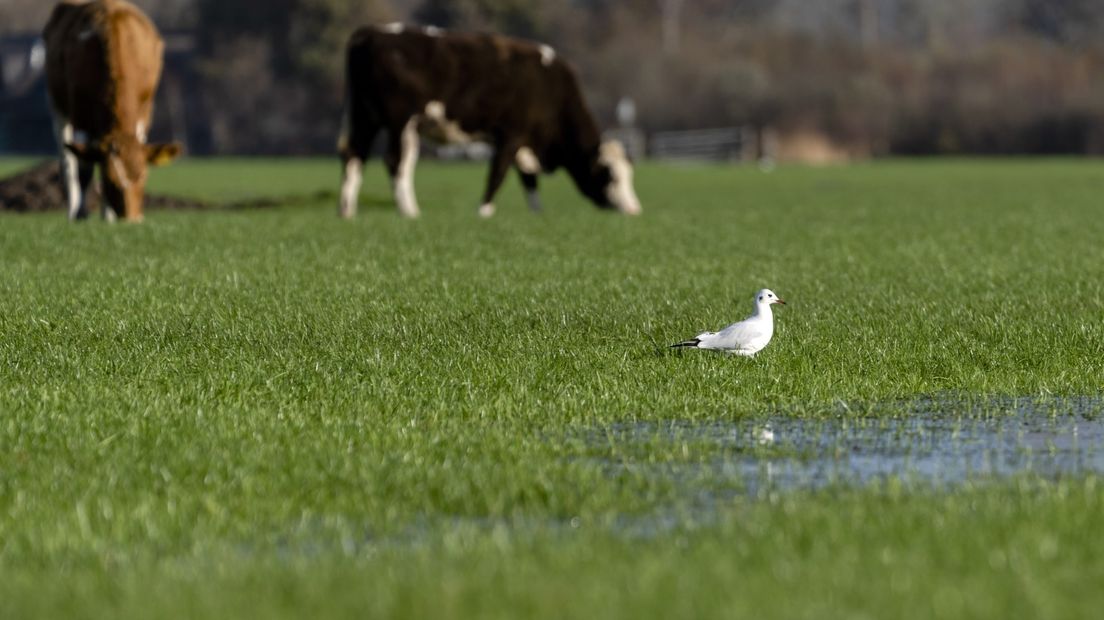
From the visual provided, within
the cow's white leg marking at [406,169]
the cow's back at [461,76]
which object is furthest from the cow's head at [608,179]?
the cow's white leg marking at [406,169]

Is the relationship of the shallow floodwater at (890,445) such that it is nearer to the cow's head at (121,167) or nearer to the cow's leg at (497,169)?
the cow's head at (121,167)

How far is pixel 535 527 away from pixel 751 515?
2.45 ft

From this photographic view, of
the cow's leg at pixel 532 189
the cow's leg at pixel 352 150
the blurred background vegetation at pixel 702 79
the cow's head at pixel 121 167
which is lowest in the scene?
the blurred background vegetation at pixel 702 79

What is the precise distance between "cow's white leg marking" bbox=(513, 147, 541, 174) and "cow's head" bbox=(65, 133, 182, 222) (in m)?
6.70

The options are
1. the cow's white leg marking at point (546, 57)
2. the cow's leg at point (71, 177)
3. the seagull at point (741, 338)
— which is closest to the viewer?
the seagull at point (741, 338)

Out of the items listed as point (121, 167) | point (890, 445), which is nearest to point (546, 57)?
point (121, 167)

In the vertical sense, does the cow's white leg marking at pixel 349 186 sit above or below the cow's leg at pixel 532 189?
above

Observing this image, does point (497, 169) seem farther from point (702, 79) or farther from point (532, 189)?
point (702, 79)

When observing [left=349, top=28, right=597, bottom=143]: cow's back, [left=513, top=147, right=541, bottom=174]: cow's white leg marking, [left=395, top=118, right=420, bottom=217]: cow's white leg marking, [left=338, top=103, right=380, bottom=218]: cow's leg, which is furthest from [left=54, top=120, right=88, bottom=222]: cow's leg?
[left=513, top=147, right=541, bottom=174]: cow's white leg marking

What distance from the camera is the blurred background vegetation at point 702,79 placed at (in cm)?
7931

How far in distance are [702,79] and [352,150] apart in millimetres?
60628

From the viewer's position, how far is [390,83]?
78.4ft

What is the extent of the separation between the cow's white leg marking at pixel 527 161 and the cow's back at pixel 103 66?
5.85 metres

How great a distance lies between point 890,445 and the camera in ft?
25.2
